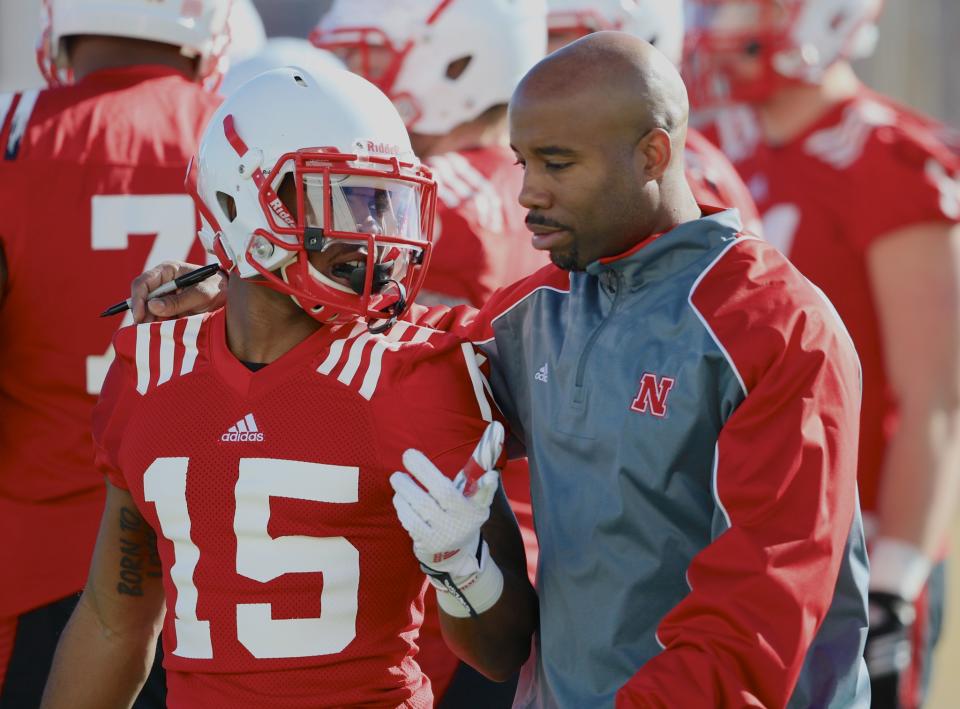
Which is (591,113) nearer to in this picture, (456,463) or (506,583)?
(456,463)

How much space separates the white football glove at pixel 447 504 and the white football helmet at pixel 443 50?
72.3 inches

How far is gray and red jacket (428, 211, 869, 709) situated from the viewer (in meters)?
2.00

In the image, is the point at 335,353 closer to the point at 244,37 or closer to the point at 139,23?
the point at 139,23

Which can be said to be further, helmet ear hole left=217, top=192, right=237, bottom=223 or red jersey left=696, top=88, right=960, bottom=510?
red jersey left=696, top=88, right=960, bottom=510

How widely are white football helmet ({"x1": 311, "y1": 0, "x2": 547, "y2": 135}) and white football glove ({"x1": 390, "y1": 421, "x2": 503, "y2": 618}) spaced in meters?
1.84

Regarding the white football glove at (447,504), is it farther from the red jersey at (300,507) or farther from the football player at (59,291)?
the football player at (59,291)

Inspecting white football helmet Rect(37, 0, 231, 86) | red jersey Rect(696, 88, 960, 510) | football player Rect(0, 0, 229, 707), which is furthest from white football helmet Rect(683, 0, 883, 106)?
football player Rect(0, 0, 229, 707)

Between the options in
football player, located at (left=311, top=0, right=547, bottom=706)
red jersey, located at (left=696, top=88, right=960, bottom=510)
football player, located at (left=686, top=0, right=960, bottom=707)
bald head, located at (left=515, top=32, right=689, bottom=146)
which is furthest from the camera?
red jersey, located at (left=696, top=88, right=960, bottom=510)

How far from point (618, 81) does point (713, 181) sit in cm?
160

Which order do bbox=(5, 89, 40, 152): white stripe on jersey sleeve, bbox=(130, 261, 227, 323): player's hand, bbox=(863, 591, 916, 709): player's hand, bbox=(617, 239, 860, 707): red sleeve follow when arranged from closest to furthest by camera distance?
bbox=(617, 239, 860, 707): red sleeve → bbox=(130, 261, 227, 323): player's hand → bbox=(5, 89, 40, 152): white stripe on jersey sleeve → bbox=(863, 591, 916, 709): player's hand

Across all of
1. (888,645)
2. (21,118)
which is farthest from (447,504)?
(888,645)

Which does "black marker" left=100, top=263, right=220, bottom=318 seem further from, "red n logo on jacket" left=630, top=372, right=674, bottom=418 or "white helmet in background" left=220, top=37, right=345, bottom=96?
"red n logo on jacket" left=630, top=372, right=674, bottom=418

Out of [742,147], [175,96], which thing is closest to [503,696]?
[175,96]

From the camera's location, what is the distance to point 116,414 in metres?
2.60
